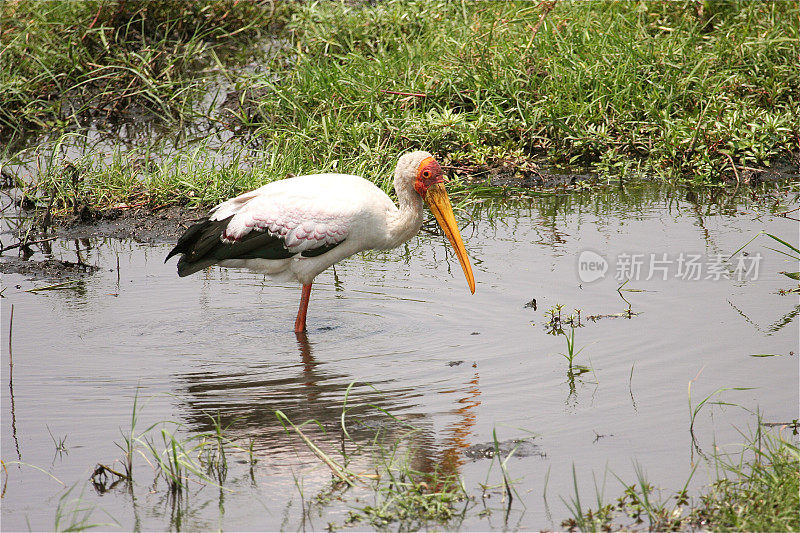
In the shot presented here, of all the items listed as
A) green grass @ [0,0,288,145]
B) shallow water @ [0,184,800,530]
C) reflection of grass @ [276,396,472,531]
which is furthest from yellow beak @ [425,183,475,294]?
green grass @ [0,0,288,145]

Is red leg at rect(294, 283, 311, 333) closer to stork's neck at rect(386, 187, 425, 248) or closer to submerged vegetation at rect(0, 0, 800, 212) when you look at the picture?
stork's neck at rect(386, 187, 425, 248)

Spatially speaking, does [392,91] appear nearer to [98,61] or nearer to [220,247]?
[220,247]

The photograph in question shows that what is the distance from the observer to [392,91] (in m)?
8.80

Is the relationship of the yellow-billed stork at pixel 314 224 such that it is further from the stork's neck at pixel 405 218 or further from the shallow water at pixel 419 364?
the shallow water at pixel 419 364

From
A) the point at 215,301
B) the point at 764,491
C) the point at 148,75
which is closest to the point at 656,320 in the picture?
the point at 764,491

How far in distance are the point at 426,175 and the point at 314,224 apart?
0.72m

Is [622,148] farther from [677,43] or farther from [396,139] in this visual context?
[396,139]

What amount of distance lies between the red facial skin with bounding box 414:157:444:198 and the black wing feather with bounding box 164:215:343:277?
58cm

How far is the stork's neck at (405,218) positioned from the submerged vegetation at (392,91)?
1.77 m

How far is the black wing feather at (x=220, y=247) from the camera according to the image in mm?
6035

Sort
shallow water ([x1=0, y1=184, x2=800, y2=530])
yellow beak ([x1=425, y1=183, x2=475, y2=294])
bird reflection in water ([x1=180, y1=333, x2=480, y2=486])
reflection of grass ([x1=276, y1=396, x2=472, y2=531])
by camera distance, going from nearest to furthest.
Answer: reflection of grass ([x1=276, y1=396, x2=472, y2=531])
shallow water ([x1=0, y1=184, x2=800, y2=530])
bird reflection in water ([x1=180, y1=333, x2=480, y2=486])
yellow beak ([x1=425, y1=183, x2=475, y2=294])

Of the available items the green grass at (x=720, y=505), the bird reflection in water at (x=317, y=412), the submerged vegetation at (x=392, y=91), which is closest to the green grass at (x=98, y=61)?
the submerged vegetation at (x=392, y=91)

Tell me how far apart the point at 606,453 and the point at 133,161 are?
17.9ft

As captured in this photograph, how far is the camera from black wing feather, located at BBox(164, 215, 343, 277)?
19.8 ft
